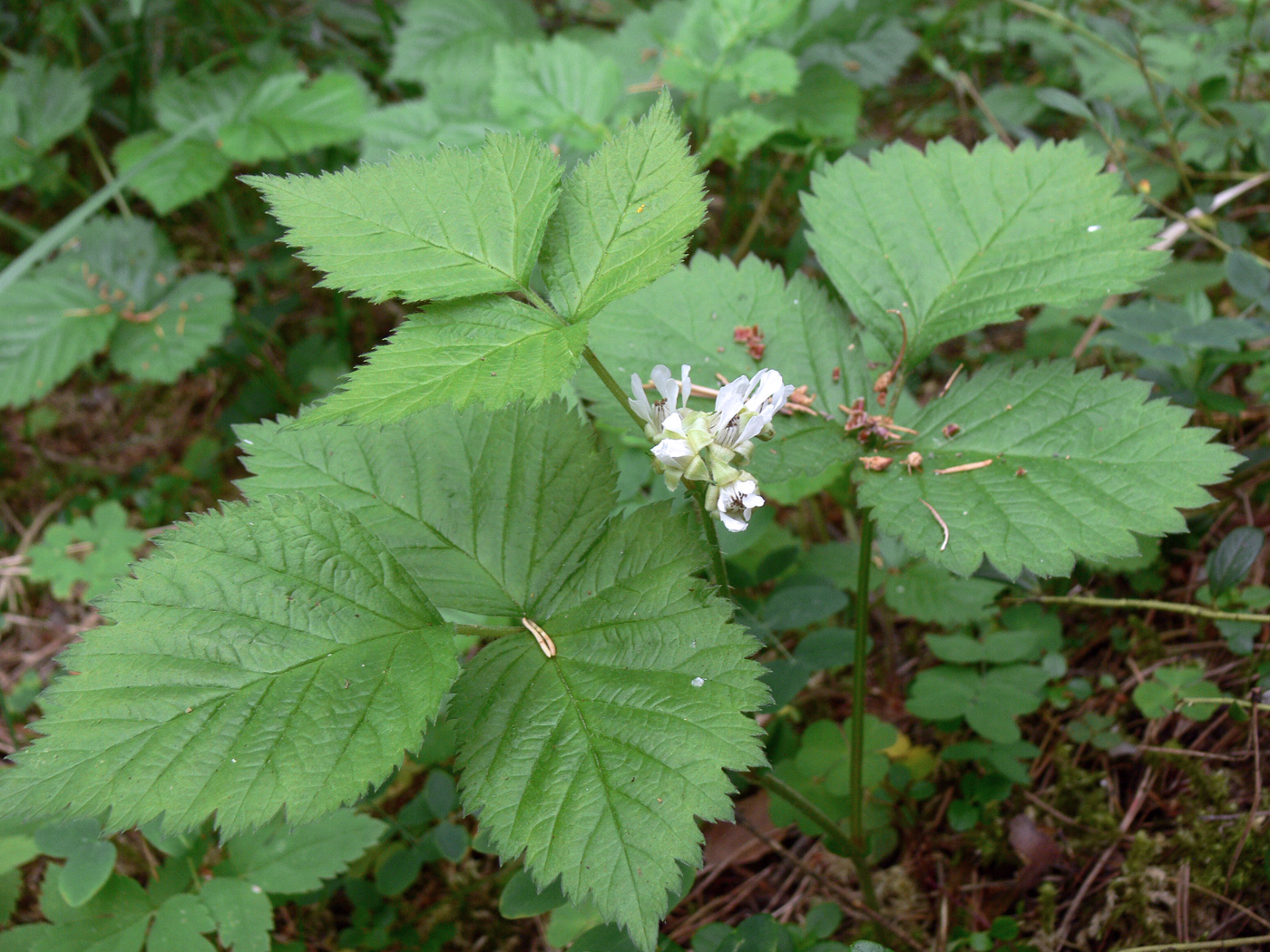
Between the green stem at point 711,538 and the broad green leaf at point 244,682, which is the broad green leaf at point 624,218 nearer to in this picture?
the green stem at point 711,538

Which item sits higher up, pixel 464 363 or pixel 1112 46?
pixel 464 363

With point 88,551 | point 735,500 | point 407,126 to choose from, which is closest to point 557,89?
point 407,126

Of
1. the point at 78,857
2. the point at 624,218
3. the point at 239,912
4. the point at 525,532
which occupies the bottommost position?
the point at 239,912

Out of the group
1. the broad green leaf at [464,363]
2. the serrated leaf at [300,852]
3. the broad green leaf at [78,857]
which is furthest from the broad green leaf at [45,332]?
the broad green leaf at [464,363]

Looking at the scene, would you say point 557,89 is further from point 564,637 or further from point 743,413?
point 564,637

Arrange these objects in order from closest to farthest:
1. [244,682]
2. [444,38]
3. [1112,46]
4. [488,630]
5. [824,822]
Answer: [244,682] < [488,630] < [824,822] < [1112,46] < [444,38]

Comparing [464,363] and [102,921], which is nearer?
[464,363]

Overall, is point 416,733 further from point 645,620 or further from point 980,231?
point 980,231

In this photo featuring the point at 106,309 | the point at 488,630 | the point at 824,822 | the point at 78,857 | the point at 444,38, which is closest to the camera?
the point at 488,630

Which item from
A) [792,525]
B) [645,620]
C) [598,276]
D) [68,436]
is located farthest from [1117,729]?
[68,436]
